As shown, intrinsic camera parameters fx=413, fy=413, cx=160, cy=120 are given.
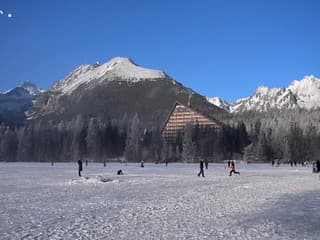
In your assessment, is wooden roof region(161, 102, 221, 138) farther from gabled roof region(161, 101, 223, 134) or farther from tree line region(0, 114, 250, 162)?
tree line region(0, 114, 250, 162)

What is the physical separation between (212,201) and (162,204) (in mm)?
2882

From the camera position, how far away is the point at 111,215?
16922mm

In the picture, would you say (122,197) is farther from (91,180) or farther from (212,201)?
(91,180)

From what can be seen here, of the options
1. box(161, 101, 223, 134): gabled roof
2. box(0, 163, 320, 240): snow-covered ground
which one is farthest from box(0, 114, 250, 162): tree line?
box(0, 163, 320, 240): snow-covered ground

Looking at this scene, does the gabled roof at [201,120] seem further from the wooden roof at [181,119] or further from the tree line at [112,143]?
the tree line at [112,143]

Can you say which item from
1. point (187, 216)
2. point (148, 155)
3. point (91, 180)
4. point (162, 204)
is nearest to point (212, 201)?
point (162, 204)

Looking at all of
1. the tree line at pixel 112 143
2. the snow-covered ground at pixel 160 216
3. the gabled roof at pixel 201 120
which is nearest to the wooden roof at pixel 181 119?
the gabled roof at pixel 201 120

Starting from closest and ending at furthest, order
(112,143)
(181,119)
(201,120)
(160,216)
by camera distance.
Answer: (160,216) → (112,143) → (201,120) → (181,119)

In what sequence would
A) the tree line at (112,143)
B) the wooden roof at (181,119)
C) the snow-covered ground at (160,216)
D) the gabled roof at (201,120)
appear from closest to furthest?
the snow-covered ground at (160,216) → the tree line at (112,143) → the gabled roof at (201,120) → the wooden roof at (181,119)

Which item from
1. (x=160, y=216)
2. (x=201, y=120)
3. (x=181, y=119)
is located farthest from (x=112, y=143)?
(x=160, y=216)

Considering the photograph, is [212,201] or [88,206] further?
[212,201]

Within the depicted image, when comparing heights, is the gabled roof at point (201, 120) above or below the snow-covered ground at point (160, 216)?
above

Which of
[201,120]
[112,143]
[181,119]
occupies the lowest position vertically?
[112,143]

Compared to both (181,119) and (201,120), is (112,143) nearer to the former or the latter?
(181,119)
